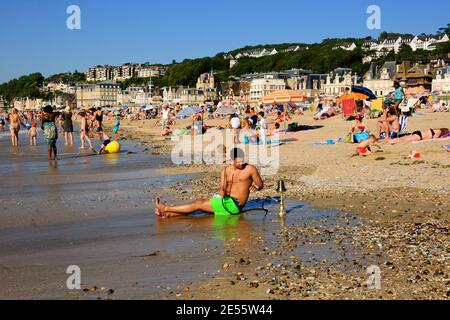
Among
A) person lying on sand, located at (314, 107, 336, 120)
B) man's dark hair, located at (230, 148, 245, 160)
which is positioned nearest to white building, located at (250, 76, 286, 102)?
person lying on sand, located at (314, 107, 336, 120)

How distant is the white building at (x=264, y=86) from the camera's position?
387 feet

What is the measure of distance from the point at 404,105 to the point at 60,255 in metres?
14.4

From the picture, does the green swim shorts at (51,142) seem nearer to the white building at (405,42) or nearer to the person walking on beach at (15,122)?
the person walking on beach at (15,122)

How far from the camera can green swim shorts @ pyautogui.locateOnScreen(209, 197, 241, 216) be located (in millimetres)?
7004

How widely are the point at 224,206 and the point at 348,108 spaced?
1795 centimetres

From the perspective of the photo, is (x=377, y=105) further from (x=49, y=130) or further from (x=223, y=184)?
(x=223, y=184)

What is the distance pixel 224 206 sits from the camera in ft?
23.0

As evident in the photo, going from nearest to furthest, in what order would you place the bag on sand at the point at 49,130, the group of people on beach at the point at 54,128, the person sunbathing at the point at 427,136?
the person sunbathing at the point at 427,136 → the bag on sand at the point at 49,130 → the group of people on beach at the point at 54,128

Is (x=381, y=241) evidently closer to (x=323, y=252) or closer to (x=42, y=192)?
(x=323, y=252)

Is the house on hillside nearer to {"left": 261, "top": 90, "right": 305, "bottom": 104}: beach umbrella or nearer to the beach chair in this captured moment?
the beach chair

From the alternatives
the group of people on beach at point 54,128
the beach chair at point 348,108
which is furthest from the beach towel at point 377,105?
the group of people on beach at point 54,128

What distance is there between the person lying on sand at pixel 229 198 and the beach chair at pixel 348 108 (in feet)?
55.0
